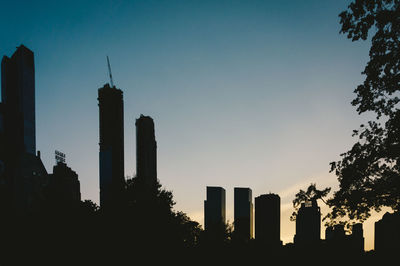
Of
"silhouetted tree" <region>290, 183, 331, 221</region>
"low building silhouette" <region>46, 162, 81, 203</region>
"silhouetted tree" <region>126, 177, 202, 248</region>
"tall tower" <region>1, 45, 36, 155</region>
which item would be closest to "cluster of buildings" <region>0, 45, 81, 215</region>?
"tall tower" <region>1, 45, 36, 155</region>

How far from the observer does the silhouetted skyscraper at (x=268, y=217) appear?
109 m

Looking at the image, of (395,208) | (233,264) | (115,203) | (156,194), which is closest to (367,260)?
(233,264)

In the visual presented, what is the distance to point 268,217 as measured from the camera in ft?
373

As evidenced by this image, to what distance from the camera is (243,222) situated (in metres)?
→ 58.3

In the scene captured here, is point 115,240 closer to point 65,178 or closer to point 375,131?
point 375,131

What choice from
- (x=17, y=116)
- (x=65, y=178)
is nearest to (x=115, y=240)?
(x=17, y=116)

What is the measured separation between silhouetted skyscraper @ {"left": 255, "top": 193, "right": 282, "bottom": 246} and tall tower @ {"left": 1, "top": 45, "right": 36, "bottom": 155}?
78.6 metres

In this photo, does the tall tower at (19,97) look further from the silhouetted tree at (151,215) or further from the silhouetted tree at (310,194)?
the silhouetted tree at (310,194)

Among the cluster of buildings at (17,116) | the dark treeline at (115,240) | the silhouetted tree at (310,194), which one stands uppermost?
the cluster of buildings at (17,116)

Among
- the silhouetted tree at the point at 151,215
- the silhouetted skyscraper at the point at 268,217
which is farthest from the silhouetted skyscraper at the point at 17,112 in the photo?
the silhouetted skyscraper at the point at 268,217

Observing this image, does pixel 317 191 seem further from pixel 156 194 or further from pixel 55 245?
pixel 156 194

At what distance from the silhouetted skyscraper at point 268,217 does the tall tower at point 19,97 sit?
78.6 m

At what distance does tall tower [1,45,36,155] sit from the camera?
83.2 metres

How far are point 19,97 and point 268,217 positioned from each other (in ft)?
295
